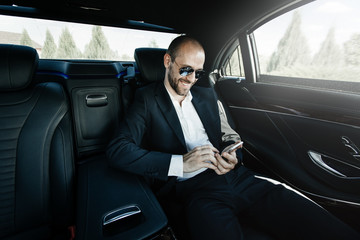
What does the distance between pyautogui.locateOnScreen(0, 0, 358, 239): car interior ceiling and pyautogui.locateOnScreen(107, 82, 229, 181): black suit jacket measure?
135 mm

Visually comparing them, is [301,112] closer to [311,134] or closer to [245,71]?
[311,134]

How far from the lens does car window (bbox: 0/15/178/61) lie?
178 cm

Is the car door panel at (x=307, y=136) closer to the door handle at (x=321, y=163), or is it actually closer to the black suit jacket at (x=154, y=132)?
the door handle at (x=321, y=163)

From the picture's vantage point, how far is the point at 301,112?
4.87 ft

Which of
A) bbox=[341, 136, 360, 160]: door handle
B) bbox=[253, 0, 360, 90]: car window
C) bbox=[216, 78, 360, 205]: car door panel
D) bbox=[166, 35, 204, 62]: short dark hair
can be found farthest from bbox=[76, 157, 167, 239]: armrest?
bbox=[253, 0, 360, 90]: car window

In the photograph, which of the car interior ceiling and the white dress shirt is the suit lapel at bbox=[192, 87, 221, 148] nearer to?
the white dress shirt

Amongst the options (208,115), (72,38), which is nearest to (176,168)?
(208,115)

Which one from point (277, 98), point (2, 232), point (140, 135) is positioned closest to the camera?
point (2, 232)

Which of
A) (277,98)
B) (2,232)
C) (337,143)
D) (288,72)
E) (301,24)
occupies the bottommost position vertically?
(2,232)

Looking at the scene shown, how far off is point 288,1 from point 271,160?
131cm

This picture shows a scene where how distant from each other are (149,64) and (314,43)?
4.33 feet

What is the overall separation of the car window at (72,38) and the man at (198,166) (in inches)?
37.2

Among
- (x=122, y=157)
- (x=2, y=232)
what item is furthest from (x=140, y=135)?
(x=2, y=232)

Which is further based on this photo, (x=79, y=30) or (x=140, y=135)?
(x=79, y=30)
